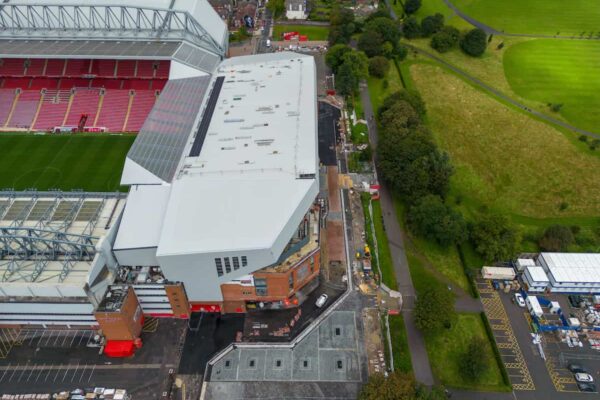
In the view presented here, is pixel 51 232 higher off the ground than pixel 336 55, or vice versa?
pixel 336 55

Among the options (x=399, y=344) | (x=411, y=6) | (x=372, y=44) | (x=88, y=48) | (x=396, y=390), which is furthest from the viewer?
(x=411, y=6)

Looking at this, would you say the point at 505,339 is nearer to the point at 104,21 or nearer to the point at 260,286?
the point at 260,286

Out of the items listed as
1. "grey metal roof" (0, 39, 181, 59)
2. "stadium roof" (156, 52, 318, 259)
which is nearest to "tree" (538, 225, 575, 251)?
"stadium roof" (156, 52, 318, 259)

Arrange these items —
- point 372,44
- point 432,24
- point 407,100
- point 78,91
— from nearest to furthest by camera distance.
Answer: point 407,100, point 78,91, point 372,44, point 432,24

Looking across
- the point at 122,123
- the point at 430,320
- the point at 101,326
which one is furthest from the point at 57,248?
the point at 430,320

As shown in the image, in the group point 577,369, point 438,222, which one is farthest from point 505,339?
point 438,222

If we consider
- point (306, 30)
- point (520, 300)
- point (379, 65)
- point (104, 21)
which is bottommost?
point (520, 300)

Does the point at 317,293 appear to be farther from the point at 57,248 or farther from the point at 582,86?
the point at 582,86

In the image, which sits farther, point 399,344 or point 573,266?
point 573,266
